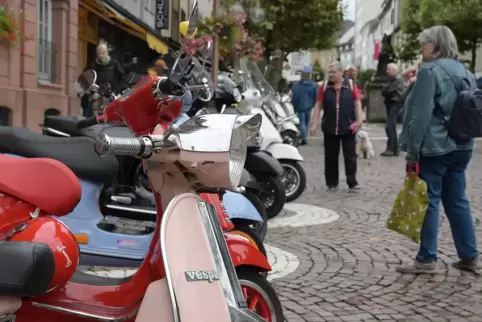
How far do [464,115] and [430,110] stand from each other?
249 millimetres

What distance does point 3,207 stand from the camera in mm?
2875

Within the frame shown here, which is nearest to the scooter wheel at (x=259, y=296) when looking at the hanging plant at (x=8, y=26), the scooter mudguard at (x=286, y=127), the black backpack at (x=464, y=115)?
the black backpack at (x=464, y=115)

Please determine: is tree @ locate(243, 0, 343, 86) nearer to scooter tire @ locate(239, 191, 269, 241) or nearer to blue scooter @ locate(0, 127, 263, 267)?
scooter tire @ locate(239, 191, 269, 241)

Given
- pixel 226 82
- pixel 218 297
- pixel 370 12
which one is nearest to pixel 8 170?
pixel 218 297

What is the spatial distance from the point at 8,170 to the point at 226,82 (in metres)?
4.37

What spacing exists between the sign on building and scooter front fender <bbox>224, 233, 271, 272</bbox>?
895 inches

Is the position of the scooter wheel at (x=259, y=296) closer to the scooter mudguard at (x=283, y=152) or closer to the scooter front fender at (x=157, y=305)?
the scooter front fender at (x=157, y=305)

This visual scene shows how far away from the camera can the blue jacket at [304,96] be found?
17781 millimetres

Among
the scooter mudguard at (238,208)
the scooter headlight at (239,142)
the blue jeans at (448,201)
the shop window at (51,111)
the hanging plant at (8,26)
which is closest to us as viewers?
the scooter headlight at (239,142)

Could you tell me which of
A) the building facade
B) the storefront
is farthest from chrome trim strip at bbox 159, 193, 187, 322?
the storefront

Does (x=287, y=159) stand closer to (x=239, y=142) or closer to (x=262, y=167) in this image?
(x=262, y=167)

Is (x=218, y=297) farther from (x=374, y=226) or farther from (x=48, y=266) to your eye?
(x=374, y=226)

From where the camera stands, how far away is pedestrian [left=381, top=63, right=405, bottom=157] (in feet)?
45.7

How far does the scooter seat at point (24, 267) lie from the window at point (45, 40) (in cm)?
1101
